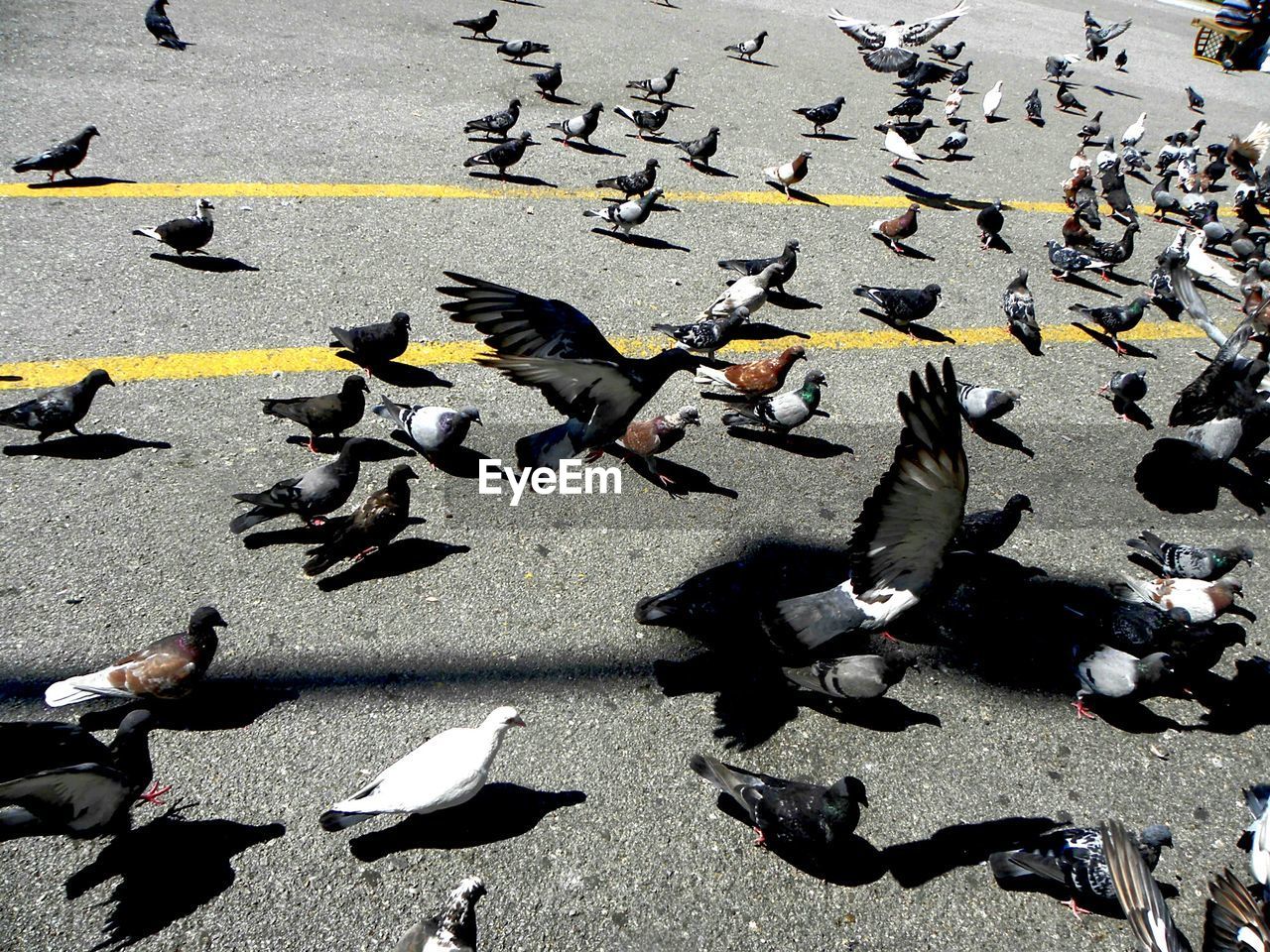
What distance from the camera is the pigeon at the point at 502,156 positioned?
8680 mm

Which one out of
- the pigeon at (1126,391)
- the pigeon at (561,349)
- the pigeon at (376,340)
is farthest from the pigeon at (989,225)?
the pigeon at (376,340)

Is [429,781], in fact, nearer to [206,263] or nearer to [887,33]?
[206,263]

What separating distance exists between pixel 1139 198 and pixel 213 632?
12.6 meters

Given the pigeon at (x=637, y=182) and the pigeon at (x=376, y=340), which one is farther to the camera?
the pigeon at (x=637, y=182)

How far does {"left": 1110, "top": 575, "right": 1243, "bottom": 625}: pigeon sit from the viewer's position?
15.6ft

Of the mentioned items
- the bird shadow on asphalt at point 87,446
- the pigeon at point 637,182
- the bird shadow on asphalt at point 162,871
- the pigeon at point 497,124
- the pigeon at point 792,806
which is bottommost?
the bird shadow on asphalt at point 162,871

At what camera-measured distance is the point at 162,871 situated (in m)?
3.17

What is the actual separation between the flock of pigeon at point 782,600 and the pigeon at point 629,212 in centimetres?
2

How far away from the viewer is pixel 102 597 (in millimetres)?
4141

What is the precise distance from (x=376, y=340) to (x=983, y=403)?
4.16 m

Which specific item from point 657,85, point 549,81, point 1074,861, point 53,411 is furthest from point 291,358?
point 657,85

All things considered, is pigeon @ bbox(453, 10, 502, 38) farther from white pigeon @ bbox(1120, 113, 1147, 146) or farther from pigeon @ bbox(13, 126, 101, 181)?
white pigeon @ bbox(1120, 113, 1147, 146)

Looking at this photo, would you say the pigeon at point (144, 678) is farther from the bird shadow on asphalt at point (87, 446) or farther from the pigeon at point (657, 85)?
the pigeon at point (657, 85)

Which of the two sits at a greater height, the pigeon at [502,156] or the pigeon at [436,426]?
the pigeon at [502,156]
